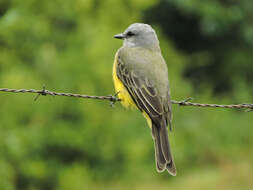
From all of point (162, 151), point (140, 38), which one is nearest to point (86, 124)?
point (140, 38)

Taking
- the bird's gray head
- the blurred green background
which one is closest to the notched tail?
the bird's gray head

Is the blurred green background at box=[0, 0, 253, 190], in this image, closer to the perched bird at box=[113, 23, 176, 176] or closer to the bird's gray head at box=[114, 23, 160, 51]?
the bird's gray head at box=[114, 23, 160, 51]

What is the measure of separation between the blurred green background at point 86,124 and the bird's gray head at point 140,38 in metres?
1.16

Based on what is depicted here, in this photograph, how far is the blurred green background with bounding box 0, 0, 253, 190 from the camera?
25.0ft

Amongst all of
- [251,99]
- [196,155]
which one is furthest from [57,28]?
[251,99]

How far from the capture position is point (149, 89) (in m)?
5.39

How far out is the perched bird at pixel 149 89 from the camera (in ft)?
17.0

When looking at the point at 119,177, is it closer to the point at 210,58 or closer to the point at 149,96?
the point at 149,96

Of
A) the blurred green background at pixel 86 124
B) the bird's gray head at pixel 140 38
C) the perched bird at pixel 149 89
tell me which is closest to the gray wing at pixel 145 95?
the perched bird at pixel 149 89

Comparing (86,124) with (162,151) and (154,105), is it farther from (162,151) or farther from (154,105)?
(162,151)

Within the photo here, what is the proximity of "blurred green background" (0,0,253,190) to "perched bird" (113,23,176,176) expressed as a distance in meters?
1.40

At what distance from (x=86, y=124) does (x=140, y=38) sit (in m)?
2.71

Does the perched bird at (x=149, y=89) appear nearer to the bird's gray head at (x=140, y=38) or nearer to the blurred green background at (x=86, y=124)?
the bird's gray head at (x=140, y=38)

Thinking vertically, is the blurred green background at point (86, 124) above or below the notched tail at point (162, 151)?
above
